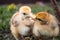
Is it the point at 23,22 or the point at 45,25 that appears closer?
the point at 45,25

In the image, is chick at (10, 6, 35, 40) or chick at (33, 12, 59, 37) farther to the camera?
chick at (10, 6, 35, 40)

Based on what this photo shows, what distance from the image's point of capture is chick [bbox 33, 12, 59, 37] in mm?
1897

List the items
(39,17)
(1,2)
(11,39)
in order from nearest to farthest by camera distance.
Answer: (39,17) < (11,39) < (1,2)

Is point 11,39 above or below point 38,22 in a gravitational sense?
below

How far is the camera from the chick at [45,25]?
6.23 ft

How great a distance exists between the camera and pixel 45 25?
6.32 ft

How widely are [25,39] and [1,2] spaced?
289 cm

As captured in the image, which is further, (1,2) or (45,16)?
(1,2)

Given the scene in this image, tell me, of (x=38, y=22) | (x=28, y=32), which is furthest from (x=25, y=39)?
(x=38, y=22)

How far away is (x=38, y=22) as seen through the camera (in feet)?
6.39

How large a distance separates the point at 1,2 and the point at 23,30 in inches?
117

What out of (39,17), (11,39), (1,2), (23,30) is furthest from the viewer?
(1,2)

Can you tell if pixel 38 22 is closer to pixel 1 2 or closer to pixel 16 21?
pixel 16 21

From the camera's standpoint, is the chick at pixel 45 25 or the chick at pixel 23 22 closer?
the chick at pixel 45 25
